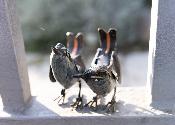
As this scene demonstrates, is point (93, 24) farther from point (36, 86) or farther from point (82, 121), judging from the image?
point (82, 121)

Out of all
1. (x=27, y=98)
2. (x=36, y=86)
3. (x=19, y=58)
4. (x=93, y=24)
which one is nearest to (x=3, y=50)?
(x=19, y=58)

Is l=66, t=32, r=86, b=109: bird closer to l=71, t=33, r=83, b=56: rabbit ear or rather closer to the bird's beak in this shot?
l=71, t=33, r=83, b=56: rabbit ear

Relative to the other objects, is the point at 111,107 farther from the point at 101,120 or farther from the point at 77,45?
the point at 77,45

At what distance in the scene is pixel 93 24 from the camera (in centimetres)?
272

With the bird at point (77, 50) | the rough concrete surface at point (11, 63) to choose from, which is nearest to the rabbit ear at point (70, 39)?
the bird at point (77, 50)

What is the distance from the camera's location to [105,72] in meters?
0.86

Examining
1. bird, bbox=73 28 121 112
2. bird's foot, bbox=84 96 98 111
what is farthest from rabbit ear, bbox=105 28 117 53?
bird's foot, bbox=84 96 98 111

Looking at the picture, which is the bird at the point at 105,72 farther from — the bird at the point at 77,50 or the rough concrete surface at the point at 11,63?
the rough concrete surface at the point at 11,63

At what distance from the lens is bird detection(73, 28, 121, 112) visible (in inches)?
34.2

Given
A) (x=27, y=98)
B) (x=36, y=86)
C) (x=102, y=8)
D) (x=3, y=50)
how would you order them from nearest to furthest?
(x=3, y=50) < (x=27, y=98) < (x=36, y=86) < (x=102, y=8)

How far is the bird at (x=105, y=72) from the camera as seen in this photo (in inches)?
34.2

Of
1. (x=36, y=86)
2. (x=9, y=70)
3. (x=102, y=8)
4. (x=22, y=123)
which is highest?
(x=102, y=8)

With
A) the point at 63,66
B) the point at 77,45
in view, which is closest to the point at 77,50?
the point at 77,45

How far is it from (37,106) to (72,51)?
0.17 meters
